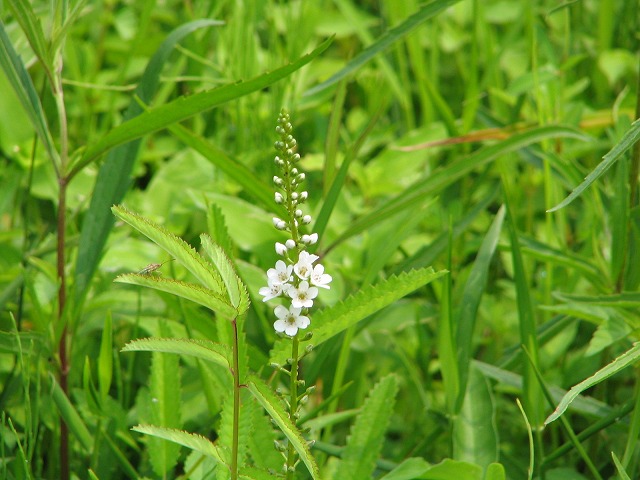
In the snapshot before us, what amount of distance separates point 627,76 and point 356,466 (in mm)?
1767

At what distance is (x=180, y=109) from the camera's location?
1383mm

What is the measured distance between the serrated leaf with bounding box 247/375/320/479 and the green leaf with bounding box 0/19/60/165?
0.64 metres

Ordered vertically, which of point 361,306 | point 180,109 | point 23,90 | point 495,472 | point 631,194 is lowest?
point 495,472

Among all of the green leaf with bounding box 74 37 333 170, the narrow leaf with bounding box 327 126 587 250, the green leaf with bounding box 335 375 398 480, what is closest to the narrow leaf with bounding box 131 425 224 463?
the green leaf with bounding box 335 375 398 480

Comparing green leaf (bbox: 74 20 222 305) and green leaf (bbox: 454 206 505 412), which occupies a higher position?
green leaf (bbox: 74 20 222 305)

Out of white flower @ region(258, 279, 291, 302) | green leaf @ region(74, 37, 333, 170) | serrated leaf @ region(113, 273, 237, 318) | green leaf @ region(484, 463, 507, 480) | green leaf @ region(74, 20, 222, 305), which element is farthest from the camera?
green leaf @ region(74, 20, 222, 305)

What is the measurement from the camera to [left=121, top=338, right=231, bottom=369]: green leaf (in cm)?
101

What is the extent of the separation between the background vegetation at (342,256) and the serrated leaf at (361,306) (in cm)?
2

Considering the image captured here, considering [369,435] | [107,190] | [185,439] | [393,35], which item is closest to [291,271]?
[185,439]

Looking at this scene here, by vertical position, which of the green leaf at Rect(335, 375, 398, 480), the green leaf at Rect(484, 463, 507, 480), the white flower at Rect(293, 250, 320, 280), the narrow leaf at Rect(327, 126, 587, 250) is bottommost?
the green leaf at Rect(484, 463, 507, 480)

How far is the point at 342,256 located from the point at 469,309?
39 centimetres

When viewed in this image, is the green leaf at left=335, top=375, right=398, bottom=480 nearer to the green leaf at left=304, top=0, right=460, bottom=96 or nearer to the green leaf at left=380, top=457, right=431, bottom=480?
the green leaf at left=380, top=457, right=431, bottom=480

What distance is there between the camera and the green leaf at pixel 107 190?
5.14 ft

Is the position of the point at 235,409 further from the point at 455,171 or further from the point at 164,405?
the point at 455,171
